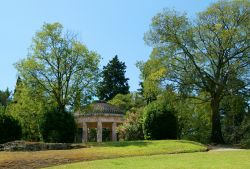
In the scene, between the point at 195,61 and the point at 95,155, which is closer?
the point at 95,155

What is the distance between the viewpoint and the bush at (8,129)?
33.8m

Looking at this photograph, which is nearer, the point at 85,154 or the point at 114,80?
the point at 85,154

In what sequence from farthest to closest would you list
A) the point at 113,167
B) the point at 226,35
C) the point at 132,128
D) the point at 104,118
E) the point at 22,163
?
the point at 104,118 → the point at 132,128 → the point at 226,35 → the point at 22,163 → the point at 113,167

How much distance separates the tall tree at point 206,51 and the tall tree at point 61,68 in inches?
219

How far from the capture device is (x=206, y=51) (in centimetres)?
3584

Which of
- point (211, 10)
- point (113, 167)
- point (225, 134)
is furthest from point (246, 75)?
point (113, 167)

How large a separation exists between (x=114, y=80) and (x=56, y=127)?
4543 cm

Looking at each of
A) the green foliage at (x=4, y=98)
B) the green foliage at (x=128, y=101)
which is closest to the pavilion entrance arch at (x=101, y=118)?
the green foliage at (x=128, y=101)

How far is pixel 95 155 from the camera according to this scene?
853 inches

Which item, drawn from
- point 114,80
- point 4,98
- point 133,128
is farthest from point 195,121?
point 4,98

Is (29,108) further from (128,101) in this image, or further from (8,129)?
→ (128,101)

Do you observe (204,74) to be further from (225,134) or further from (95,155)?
(95,155)

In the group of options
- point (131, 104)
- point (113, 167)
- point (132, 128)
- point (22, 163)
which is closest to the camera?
point (113, 167)

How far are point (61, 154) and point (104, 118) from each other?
29.0m
